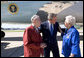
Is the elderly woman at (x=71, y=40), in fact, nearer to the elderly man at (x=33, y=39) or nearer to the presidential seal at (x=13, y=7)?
the elderly man at (x=33, y=39)

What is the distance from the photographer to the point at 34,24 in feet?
14.5

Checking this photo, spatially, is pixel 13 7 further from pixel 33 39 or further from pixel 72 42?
pixel 72 42

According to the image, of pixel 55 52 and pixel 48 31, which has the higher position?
pixel 48 31

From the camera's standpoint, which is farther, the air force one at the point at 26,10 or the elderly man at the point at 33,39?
the air force one at the point at 26,10

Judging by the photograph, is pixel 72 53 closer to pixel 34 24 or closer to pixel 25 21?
pixel 34 24

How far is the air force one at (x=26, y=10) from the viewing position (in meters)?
14.9

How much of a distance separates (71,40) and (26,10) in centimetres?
1133

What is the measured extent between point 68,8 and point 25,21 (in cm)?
377

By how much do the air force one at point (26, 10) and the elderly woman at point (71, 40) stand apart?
1032 cm

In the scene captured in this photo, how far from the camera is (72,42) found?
4.47m

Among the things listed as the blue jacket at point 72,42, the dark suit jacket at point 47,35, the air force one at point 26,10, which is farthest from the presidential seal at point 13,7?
the blue jacket at point 72,42

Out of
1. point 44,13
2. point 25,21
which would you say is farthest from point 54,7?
point 25,21

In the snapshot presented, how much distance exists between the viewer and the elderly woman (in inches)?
174

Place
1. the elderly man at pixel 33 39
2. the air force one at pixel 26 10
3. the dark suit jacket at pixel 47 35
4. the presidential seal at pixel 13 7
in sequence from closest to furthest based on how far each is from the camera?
1. the elderly man at pixel 33 39
2. the dark suit jacket at pixel 47 35
3. the air force one at pixel 26 10
4. the presidential seal at pixel 13 7
